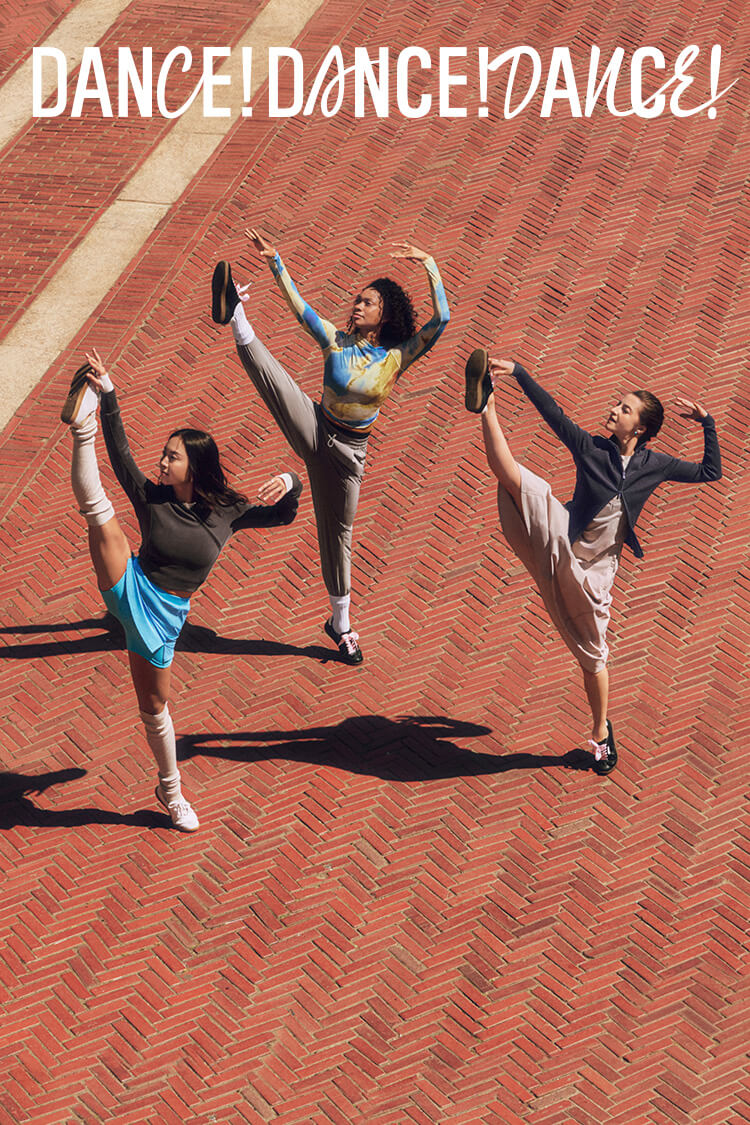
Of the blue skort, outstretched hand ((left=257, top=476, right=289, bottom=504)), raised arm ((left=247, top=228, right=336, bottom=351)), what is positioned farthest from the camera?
raised arm ((left=247, top=228, right=336, bottom=351))

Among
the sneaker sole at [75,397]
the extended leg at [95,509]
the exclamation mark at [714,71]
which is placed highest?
the exclamation mark at [714,71]

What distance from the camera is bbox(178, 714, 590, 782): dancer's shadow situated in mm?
7777

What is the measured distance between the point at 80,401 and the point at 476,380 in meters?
1.80

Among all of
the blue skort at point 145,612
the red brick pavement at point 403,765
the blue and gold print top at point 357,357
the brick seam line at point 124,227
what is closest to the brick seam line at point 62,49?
the brick seam line at point 124,227

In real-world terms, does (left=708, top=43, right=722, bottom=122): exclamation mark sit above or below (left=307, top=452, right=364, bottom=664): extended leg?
above

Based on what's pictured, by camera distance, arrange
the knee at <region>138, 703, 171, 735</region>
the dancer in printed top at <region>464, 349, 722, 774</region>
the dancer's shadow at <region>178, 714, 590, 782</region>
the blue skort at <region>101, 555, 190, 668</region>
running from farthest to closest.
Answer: the dancer's shadow at <region>178, 714, 590, 782</region> < the dancer in printed top at <region>464, 349, 722, 774</region> < the knee at <region>138, 703, 171, 735</region> < the blue skort at <region>101, 555, 190, 668</region>

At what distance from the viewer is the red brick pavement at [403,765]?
21.5 feet

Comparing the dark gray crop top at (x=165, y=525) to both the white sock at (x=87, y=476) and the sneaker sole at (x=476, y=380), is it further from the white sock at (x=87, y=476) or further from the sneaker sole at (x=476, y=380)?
the sneaker sole at (x=476, y=380)

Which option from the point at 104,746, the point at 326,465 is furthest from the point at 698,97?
the point at 104,746

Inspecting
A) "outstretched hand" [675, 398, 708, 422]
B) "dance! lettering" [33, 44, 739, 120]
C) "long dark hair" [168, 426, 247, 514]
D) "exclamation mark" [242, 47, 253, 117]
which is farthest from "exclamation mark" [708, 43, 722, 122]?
"long dark hair" [168, 426, 247, 514]

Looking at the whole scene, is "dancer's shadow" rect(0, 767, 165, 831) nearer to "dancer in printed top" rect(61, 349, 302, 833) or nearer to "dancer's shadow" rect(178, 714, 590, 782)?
"dancer's shadow" rect(178, 714, 590, 782)

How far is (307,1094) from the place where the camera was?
6406mm

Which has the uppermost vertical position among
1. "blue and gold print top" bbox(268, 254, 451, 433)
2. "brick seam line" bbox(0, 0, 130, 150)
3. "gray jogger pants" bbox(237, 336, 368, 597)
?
"brick seam line" bbox(0, 0, 130, 150)

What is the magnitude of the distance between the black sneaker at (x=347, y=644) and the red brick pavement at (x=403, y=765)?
8 centimetres
